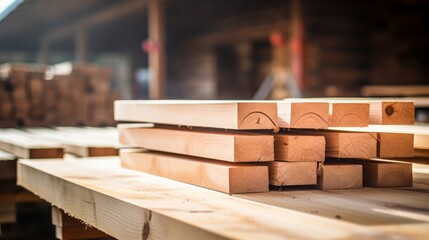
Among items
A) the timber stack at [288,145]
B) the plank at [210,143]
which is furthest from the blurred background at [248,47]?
the timber stack at [288,145]

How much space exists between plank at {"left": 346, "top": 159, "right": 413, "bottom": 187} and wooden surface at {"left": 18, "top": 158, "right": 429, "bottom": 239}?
0.07m

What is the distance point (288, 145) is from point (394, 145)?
1.65ft

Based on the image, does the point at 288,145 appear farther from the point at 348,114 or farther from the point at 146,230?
the point at 146,230

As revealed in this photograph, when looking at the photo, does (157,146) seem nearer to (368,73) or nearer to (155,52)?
(155,52)

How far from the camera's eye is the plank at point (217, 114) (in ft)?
7.57

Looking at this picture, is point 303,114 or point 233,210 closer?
point 233,210

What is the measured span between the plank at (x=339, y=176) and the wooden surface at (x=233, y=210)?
6 centimetres

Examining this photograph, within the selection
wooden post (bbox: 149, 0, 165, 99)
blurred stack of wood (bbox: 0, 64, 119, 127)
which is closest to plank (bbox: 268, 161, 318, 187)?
blurred stack of wood (bbox: 0, 64, 119, 127)

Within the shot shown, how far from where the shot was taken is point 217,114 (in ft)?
7.98

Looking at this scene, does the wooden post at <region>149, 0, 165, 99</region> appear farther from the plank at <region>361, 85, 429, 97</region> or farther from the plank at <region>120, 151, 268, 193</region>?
the plank at <region>120, 151, 268, 193</region>

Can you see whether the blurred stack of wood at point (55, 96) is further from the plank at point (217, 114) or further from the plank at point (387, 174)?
the plank at point (387, 174)

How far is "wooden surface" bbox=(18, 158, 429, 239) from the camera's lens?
5.54 feet

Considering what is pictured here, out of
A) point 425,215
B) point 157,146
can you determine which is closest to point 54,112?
point 157,146

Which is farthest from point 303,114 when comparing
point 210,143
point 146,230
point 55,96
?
point 55,96
